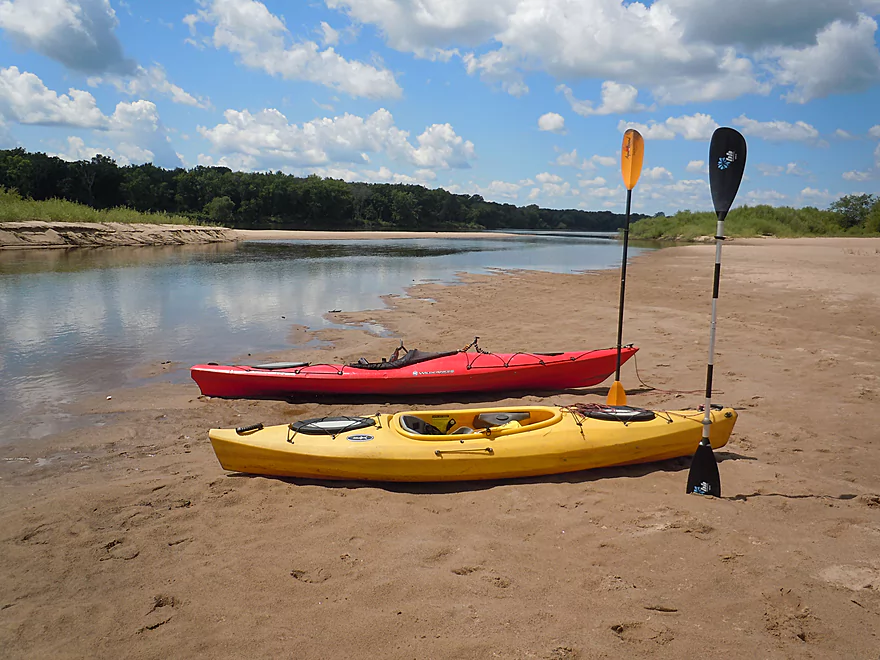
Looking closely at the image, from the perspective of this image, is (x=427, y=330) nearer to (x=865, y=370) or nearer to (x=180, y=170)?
(x=865, y=370)

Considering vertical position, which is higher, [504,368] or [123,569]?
[504,368]

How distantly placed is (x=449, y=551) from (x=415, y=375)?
10.6 ft

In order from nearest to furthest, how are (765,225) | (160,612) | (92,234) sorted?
(160,612) < (92,234) < (765,225)

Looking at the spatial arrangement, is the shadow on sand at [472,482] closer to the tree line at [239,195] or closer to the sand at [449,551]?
the sand at [449,551]

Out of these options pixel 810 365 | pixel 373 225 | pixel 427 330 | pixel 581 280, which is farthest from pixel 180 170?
pixel 810 365

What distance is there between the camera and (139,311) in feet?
39.1

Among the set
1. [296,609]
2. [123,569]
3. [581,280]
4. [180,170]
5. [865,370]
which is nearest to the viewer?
[296,609]

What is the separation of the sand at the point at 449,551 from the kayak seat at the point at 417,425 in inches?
19.1

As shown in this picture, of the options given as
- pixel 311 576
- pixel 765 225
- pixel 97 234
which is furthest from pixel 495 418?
pixel 765 225

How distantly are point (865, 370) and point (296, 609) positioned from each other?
6509mm

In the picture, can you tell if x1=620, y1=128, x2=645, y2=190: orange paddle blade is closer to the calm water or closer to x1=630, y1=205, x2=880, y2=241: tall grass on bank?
the calm water

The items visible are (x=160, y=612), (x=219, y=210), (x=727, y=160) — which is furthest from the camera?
(x=219, y=210)

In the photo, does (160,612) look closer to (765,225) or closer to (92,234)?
(92,234)

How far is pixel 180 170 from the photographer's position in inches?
2594
